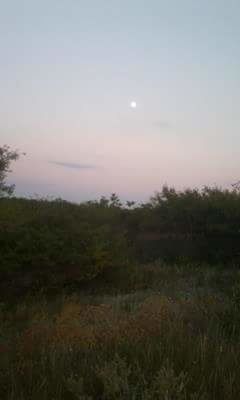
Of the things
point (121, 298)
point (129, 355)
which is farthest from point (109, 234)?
point (129, 355)

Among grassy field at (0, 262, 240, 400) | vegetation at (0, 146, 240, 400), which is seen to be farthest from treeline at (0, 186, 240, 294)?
grassy field at (0, 262, 240, 400)

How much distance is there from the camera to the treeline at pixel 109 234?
1423 centimetres

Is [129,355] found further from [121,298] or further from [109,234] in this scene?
[109,234]

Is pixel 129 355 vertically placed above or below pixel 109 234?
below

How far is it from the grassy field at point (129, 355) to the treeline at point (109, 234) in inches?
154

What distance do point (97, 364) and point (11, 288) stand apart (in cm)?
843

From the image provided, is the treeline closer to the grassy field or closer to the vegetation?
the vegetation

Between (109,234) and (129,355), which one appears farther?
(109,234)

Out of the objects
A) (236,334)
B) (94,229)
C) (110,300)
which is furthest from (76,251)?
(236,334)

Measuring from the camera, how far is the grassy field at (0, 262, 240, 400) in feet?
16.8

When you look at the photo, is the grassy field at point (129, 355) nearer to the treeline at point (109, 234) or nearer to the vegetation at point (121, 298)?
the vegetation at point (121, 298)

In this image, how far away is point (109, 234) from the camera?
16750 millimetres

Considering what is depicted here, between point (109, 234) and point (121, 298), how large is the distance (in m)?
4.54

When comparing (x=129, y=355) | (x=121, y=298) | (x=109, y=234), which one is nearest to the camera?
(x=129, y=355)
